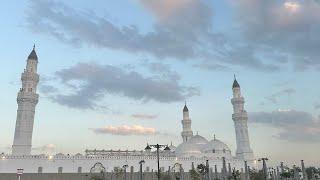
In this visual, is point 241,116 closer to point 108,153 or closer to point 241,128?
point 241,128

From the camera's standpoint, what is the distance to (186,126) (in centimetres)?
12838

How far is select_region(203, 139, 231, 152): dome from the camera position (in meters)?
118

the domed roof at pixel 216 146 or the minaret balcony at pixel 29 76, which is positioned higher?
the minaret balcony at pixel 29 76

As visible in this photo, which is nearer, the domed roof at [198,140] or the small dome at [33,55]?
the small dome at [33,55]

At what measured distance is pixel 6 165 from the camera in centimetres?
8894

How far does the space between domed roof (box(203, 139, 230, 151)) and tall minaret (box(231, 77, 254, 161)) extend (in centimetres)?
742

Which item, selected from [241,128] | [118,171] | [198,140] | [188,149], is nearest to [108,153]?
[118,171]

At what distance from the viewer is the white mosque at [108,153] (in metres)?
89.0

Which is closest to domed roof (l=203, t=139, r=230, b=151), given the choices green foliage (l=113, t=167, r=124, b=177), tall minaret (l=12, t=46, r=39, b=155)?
green foliage (l=113, t=167, r=124, b=177)

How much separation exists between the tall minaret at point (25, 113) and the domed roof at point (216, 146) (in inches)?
2269

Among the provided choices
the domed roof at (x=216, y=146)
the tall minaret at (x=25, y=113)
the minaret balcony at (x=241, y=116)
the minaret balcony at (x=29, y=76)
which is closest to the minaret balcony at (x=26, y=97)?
the tall minaret at (x=25, y=113)

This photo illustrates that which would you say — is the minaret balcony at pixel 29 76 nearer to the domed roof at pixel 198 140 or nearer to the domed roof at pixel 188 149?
the domed roof at pixel 188 149

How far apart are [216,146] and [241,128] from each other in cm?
1309

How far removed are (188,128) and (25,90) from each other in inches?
2374
